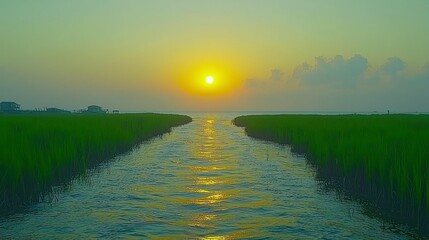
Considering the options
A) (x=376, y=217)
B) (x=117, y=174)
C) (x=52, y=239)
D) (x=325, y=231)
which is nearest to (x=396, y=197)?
(x=376, y=217)

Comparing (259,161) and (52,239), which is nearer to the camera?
(52,239)

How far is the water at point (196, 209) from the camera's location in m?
7.99

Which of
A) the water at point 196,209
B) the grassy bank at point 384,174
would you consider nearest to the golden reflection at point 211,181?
the water at point 196,209

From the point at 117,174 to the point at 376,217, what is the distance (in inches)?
370

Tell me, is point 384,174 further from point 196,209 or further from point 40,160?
point 40,160

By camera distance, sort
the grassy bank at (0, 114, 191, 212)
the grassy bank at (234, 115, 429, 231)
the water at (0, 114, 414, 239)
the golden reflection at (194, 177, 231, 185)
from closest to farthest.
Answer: the water at (0, 114, 414, 239), the grassy bank at (234, 115, 429, 231), the grassy bank at (0, 114, 191, 212), the golden reflection at (194, 177, 231, 185)

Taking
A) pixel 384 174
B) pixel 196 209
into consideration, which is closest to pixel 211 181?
pixel 196 209

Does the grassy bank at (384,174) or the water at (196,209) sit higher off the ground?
the grassy bank at (384,174)

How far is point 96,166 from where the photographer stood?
55.3ft

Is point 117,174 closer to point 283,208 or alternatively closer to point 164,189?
point 164,189

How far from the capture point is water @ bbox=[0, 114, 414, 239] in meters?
7.99

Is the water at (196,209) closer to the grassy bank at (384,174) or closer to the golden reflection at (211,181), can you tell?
the golden reflection at (211,181)

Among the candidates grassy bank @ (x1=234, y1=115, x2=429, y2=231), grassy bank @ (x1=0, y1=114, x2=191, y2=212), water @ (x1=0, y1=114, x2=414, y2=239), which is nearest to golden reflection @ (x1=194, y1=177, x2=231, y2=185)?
water @ (x1=0, y1=114, x2=414, y2=239)

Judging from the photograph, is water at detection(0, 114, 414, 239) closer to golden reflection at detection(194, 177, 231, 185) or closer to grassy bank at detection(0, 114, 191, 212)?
golden reflection at detection(194, 177, 231, 185)
